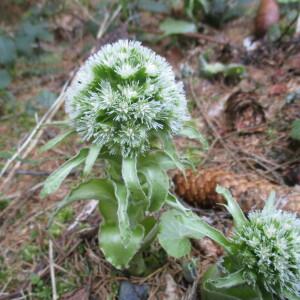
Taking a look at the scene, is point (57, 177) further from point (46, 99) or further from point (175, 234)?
point (46, 99)

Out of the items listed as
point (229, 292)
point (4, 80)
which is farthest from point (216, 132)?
point (4, 80)

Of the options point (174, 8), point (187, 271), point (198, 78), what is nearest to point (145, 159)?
point (187, 271)

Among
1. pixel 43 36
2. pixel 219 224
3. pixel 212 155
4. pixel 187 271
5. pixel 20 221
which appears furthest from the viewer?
pixel 43 36

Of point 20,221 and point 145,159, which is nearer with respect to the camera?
point 145,159

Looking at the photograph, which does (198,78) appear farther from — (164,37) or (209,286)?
(209,286)

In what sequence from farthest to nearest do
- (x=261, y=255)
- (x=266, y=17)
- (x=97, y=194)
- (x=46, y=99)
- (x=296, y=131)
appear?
(x=266, y=17), (x=46, y=99), (x=296, y=131), (x=97, y=194), (x=261, y=255)

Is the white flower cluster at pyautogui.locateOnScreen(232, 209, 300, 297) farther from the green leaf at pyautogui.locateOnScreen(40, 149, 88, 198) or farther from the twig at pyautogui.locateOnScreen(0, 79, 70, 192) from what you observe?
the twig at pyautogui.locateOnScreen(0, 79, 70, 192)
